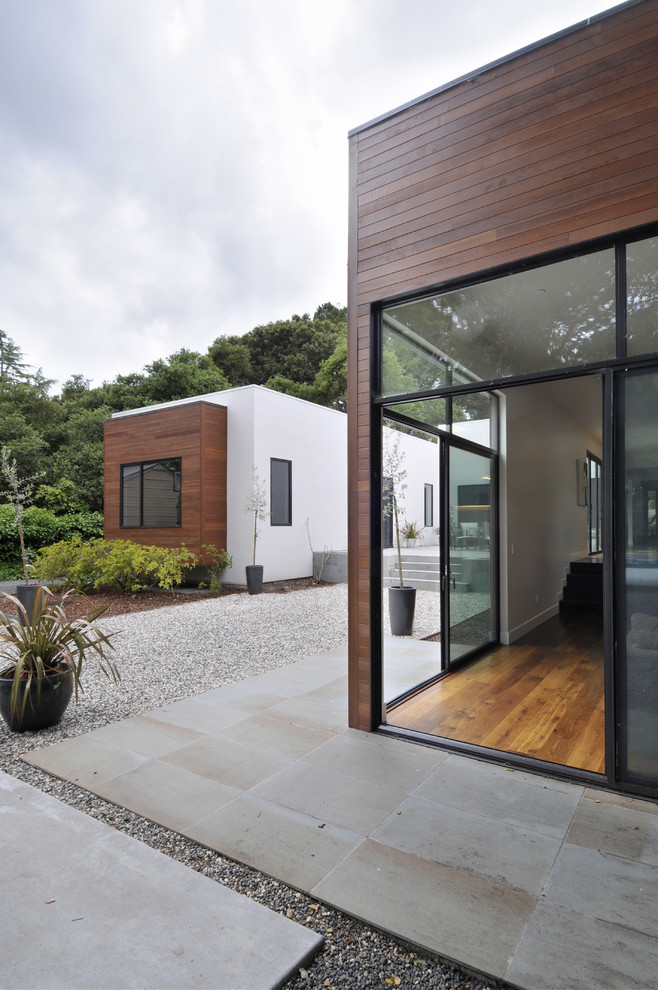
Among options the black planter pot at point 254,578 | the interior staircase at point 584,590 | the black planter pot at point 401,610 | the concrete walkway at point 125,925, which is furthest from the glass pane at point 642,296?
the black planter pot at point 254,578

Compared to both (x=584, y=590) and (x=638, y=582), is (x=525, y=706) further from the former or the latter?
(x=584, y=590)

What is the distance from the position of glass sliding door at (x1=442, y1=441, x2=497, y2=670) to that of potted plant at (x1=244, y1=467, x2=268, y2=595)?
456 cm

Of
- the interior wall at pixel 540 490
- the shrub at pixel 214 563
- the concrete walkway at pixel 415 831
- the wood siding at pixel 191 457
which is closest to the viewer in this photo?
the concrete walkway at pixel 415 831

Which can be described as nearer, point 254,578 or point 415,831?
point 415,831

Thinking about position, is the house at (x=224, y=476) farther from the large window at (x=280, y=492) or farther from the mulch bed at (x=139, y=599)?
the mulch bed at (x=139, y=599)

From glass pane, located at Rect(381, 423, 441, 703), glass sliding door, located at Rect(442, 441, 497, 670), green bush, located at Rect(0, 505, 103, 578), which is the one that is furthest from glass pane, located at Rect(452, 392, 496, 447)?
green bush, located at Rect(0, 505, 103, 578)

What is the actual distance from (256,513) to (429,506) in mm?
7095

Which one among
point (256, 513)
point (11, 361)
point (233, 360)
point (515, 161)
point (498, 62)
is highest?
point (233, 360)

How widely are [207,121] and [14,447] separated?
9.96m

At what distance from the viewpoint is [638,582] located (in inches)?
94.7

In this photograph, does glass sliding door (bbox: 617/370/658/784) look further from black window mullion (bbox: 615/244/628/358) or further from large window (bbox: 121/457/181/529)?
large window (bbox: 121/457/181/529)

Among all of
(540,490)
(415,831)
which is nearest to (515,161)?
(415,831)

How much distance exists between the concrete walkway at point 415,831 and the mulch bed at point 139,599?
477 cm

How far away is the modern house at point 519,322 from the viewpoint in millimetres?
2408
